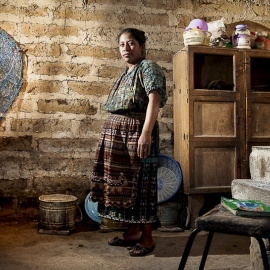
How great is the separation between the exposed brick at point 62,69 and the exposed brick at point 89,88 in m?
0.11

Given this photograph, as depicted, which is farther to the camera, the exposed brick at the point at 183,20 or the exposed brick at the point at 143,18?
the exposed brick at the point at 183,20

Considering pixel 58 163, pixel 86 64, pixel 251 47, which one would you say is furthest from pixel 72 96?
pixel 251 47

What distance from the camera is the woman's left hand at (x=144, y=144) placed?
93.5 inches

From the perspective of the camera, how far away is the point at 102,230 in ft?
10.3

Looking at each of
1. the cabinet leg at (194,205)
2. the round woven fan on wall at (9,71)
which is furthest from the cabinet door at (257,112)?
the round woven fan on wall at (9,71)

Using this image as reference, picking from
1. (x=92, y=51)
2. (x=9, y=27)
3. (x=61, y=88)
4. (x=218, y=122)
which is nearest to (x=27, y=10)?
(x=9, y=27)

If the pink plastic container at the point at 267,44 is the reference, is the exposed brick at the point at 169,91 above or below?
below

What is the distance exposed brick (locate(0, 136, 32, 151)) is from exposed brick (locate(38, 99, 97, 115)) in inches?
14.3

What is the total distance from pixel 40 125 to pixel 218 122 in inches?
75.5

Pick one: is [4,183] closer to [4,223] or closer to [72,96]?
[4,223]

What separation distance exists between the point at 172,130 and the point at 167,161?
43 cm

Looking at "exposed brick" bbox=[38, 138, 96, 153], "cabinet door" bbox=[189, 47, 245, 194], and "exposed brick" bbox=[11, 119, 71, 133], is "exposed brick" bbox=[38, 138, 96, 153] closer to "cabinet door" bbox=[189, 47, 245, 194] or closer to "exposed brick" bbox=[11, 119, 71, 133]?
"exposed brick" bbox=[11, 119, 71, 133]

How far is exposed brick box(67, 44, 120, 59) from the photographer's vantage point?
3578 millimetres

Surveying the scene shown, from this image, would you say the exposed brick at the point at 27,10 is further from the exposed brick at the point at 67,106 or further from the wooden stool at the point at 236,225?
the wooden stool at the point at 236,225
